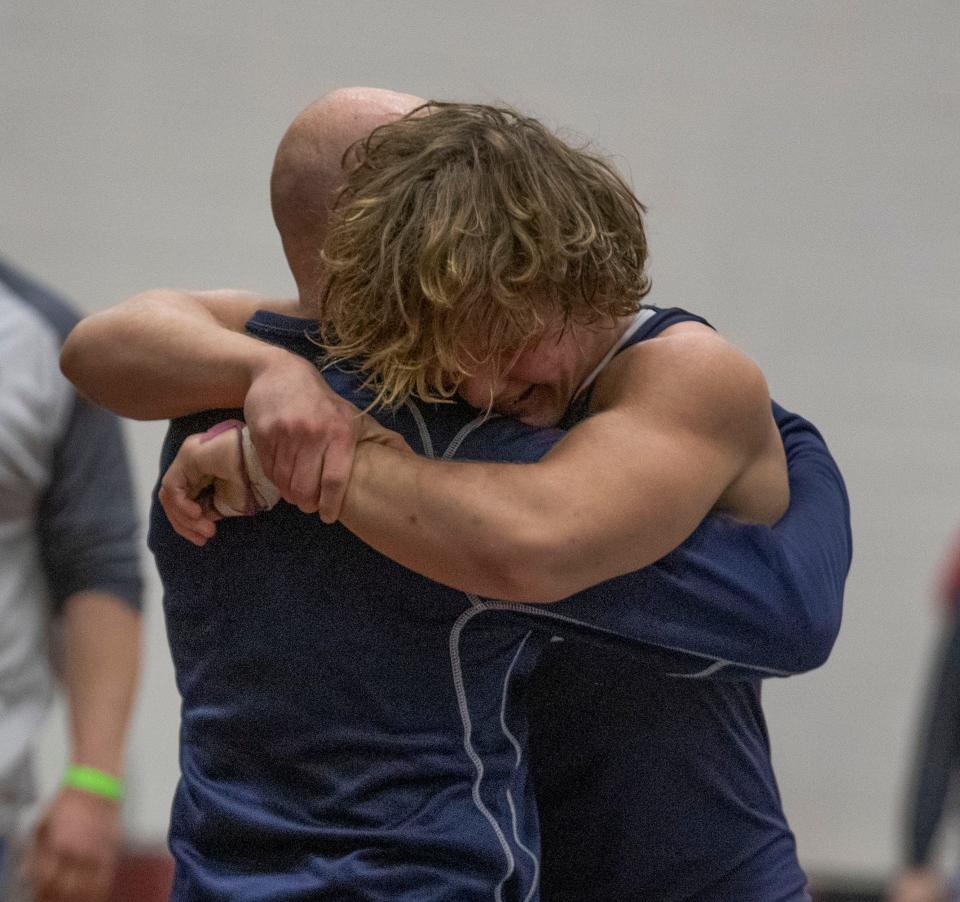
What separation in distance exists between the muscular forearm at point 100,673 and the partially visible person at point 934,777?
58.6 inches

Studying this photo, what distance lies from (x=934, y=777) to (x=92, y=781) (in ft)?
5.18

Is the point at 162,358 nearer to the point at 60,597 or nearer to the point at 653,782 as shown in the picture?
the point at 653,782

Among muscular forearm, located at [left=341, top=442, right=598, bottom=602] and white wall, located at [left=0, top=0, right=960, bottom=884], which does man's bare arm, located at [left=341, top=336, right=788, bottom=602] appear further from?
white wall, located at [left=0, top=0, right=960, bottom=884]

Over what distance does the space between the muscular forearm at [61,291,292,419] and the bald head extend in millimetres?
90

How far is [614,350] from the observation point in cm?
98

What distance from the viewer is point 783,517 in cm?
101

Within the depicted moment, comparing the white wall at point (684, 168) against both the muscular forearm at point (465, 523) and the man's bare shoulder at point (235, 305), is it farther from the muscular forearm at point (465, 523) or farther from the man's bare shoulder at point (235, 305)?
the muscular forearm at point (465, 523)

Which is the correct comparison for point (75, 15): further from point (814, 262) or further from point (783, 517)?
point (783, 517)

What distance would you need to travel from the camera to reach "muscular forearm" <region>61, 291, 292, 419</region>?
0.93 meters

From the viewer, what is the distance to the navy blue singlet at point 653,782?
3.45ft

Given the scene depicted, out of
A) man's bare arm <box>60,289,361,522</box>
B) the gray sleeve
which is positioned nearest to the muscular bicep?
man's bare arm <box>60,289,361,522</box>

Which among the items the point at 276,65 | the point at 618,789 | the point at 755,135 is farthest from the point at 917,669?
the point at 618,789

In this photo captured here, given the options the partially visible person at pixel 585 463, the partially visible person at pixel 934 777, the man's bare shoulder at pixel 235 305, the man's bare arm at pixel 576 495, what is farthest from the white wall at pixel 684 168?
the man's bare arm at pixel 576 495

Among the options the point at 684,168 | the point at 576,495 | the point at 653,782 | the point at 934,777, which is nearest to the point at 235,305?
the point at 576,495
